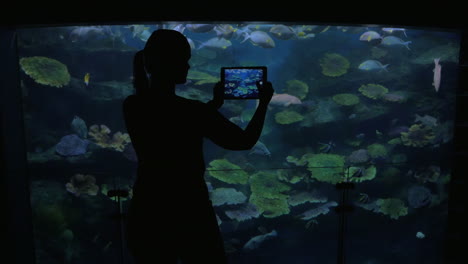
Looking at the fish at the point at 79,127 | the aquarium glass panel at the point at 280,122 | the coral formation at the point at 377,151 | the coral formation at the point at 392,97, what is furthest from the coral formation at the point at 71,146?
the coral formation at the point at 392,97

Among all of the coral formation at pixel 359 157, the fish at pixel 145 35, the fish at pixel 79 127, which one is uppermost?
the fish at pixel 145 35

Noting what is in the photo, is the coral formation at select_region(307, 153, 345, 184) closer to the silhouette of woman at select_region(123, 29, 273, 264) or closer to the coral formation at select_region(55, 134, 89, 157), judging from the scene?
the coral formation at select_region(55, 134, 89, 157)

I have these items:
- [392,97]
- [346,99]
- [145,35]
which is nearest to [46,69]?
[145,35]

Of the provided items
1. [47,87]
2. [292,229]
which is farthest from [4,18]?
[292,229]

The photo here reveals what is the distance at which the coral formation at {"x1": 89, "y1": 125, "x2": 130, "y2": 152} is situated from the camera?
6828mm

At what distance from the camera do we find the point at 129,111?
1070mm

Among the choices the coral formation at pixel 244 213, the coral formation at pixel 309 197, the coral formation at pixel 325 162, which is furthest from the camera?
the coral formation at pixel 325 162

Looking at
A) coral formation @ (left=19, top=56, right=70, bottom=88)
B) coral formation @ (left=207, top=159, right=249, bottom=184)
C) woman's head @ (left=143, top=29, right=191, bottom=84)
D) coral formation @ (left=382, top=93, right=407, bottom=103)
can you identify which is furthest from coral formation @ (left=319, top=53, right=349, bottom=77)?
woman's head @ (left=143, top=29, right=191, bottom=84)

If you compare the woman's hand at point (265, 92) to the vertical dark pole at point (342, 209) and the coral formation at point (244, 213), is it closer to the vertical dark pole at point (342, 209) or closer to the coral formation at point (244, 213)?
the vertical dark pole at point (342, 209)

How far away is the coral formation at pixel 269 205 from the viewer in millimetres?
6840

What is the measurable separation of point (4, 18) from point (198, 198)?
255cm

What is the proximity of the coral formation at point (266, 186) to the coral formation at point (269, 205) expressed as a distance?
0.09m

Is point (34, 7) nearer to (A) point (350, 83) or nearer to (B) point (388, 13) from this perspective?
(B) point (388, 13)

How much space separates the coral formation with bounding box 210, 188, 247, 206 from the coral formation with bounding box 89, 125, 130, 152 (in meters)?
2.28
